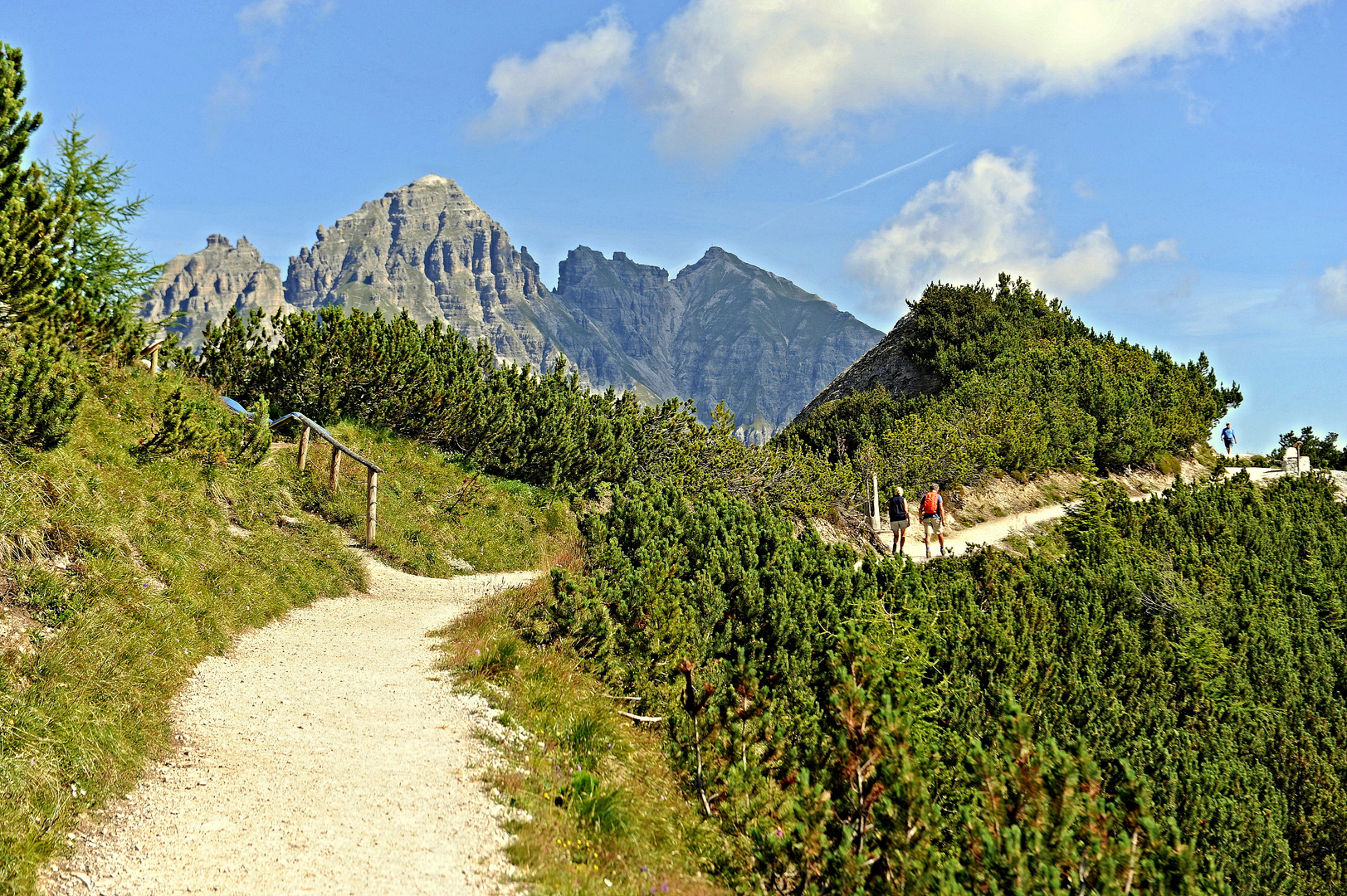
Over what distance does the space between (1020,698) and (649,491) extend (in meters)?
6.31

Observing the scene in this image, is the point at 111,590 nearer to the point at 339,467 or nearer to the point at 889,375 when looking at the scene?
the point at 339,467

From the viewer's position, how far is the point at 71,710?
543 cm

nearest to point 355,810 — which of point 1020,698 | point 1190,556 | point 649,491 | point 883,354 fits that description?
point 649,491

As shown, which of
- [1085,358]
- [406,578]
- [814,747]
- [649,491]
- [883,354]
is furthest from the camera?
[883,354]

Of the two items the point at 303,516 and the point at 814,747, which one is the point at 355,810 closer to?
the point at 814,747

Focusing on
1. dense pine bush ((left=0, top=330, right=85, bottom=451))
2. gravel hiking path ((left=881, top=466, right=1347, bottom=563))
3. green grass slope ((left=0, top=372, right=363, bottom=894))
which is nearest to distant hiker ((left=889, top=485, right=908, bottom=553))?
gravel hiking path ((left=881, top=466, right=1347, bottom=563))

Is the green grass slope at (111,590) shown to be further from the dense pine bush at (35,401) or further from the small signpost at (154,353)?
the small signpost at (154,353)

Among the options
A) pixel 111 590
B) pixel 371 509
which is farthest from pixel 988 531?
pixel 111 590

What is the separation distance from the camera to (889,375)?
3953cm

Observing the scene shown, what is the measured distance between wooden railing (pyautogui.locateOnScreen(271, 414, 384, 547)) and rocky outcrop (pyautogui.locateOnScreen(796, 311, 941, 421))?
25.1m

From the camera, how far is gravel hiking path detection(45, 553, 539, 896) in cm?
436

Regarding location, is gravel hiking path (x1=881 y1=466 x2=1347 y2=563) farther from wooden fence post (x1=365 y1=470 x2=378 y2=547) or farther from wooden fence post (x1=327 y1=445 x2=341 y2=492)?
wooden fence post (x1=327 y1=445 x2=341 y2=492)

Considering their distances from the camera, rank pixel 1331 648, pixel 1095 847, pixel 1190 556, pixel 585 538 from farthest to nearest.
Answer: pixel 1190 556, pixel 1331 648, pixel 585 538, pixel 1095 847

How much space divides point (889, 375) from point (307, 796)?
122ft
